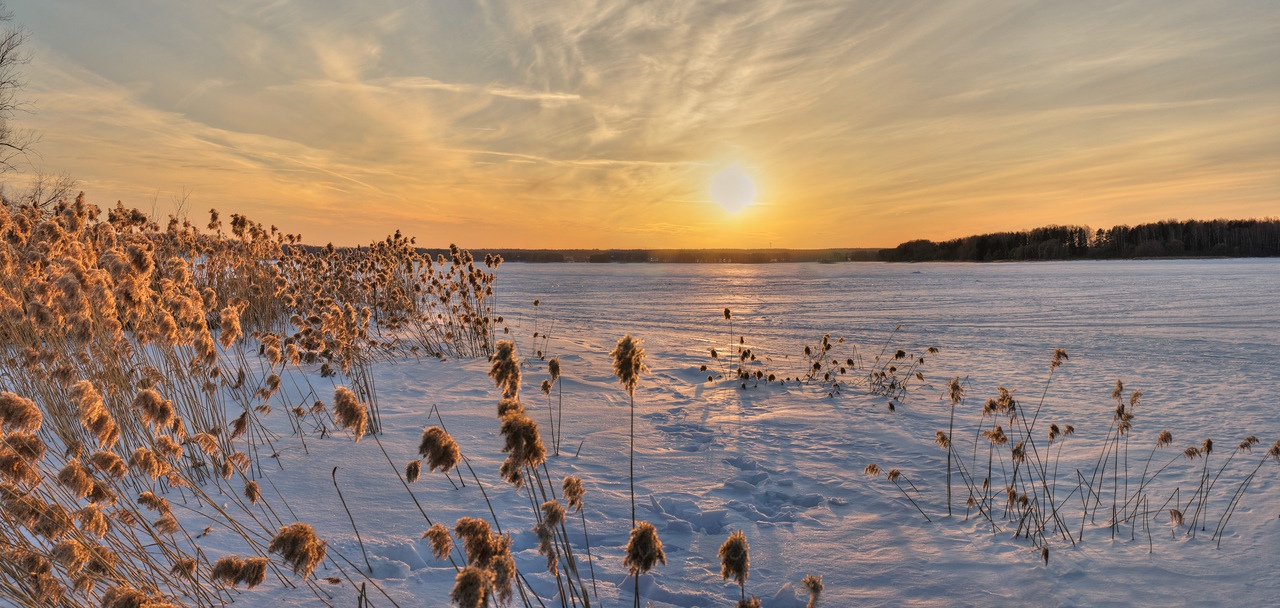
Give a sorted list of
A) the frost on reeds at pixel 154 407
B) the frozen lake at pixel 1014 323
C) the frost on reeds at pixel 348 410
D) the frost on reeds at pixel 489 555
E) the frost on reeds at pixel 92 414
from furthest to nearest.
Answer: the frozen lake at pixel 1014 323 < the frost on reeds at pixel 154 407 < the frost on reeds at pixel 92 414 < the frost on reeds at pixel 348 410 < the frost on reeds at pixel 489 555

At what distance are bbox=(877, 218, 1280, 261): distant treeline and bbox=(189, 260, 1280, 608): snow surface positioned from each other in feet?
220

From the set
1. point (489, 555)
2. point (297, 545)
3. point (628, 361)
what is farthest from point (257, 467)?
point (628, 361)

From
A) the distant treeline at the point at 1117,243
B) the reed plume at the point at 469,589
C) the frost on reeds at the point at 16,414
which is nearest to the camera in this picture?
the reed plume at the point at 469,589

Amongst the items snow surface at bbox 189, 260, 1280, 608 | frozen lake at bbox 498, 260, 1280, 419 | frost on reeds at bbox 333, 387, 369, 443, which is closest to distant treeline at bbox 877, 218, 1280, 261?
frozen lake at bbox 498, 260, 1280, 419

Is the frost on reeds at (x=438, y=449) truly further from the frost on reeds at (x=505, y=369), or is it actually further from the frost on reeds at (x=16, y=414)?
the frost on reeds at (x=16, y=414)

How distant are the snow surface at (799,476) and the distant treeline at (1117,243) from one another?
2635 inches

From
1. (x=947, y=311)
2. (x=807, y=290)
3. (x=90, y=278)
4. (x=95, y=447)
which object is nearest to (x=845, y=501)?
(x=90, y=278)

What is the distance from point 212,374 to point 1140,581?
6.01 metres

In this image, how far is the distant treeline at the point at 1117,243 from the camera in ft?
213

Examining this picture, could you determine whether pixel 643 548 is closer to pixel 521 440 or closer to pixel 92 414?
pixel 521 440

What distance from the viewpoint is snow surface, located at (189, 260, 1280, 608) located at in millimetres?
2992

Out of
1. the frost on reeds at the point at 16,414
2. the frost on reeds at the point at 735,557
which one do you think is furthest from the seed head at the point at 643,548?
the frost on reeds at the point at 16,414

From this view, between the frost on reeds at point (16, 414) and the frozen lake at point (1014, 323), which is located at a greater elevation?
the frost on reeds at point (16, 414)

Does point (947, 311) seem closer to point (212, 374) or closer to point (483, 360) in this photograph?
point (483, 360)
